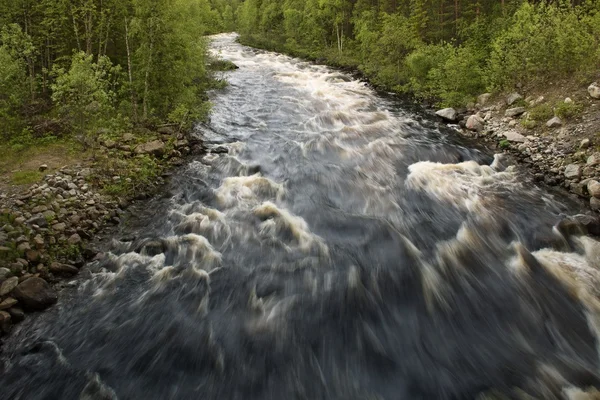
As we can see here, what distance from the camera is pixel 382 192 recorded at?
1327cm

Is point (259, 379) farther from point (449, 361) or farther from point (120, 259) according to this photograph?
point (120, 259)

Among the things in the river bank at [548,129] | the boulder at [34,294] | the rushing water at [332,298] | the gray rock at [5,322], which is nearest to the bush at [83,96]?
the rushing water at [332,298]

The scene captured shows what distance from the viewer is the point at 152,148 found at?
15250 millimetres

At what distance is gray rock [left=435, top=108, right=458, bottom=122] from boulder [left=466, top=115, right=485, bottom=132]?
4.04ft

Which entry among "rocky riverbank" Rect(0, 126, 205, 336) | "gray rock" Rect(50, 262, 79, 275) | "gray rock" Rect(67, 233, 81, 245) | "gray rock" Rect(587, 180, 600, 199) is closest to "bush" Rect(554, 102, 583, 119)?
"gray rock" Rect(587, 180, 600, 199)

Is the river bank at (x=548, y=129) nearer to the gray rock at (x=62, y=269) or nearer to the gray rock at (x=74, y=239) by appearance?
the gray rock at (x=62, y=269)

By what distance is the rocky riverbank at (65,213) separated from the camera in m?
8.42

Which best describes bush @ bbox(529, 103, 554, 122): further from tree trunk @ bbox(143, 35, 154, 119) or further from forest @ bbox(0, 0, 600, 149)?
tree trunk @ bbox(143, 35, 154, 119)

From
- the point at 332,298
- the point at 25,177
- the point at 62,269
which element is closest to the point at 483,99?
the point at 332,298

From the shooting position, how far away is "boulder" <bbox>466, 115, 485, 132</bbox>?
18.3 m

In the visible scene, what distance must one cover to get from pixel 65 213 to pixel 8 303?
11.1ft

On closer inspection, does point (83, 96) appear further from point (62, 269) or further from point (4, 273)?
point (4, 273)

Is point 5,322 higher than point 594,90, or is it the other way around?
point 594,90

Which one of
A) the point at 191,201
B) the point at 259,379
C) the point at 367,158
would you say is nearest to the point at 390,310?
the point at 259,379
